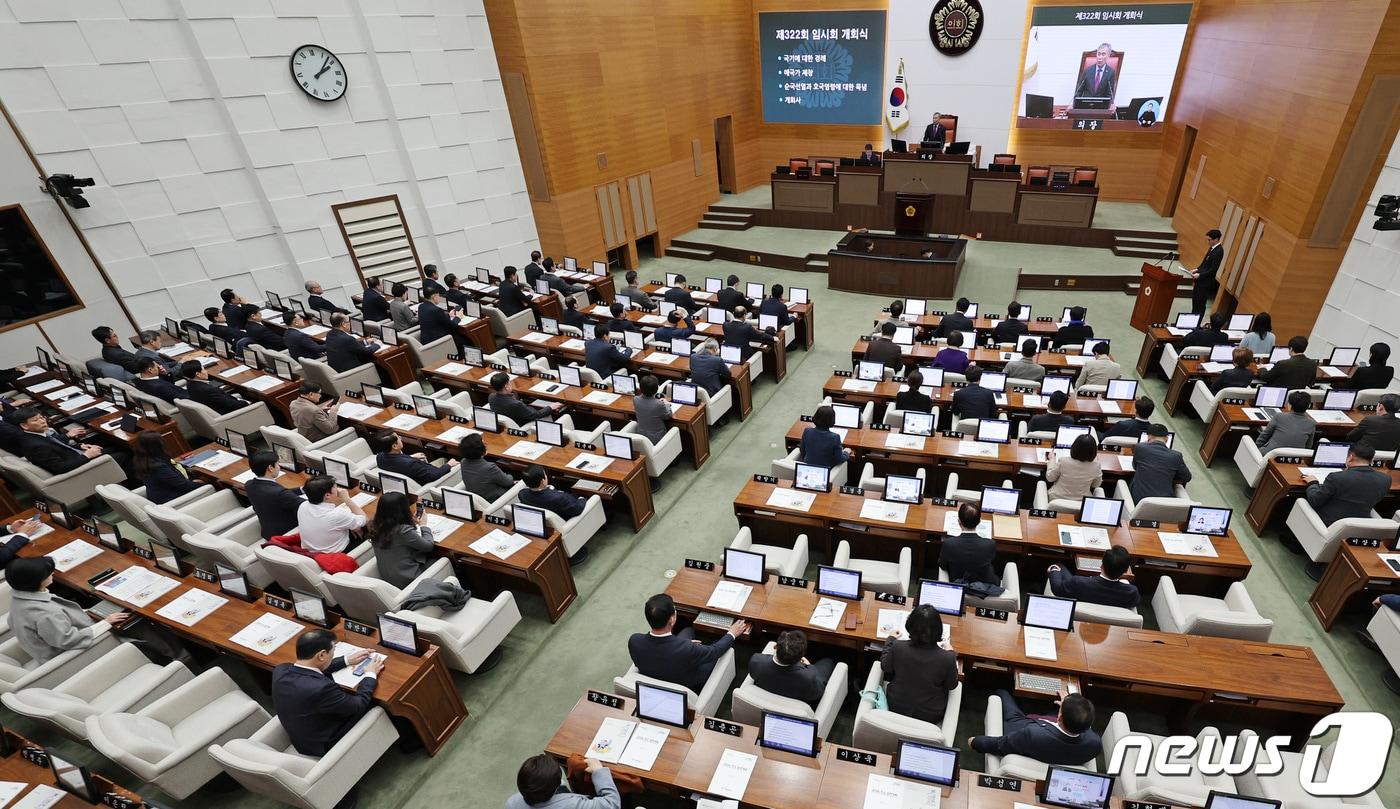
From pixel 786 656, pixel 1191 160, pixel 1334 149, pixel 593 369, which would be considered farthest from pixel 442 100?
pixel 1191 160

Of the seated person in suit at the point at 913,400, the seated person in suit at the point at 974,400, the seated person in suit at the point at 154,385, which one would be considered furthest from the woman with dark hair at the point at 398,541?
the seated person in suit at the point at 974,400

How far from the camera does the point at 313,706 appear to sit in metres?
3.78

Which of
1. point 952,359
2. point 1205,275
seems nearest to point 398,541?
point 952,359

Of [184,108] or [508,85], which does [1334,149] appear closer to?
[508,85]

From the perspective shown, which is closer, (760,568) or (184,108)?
(760,568)

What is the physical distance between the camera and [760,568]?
4.73 m

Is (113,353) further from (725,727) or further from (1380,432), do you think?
(1380,432)

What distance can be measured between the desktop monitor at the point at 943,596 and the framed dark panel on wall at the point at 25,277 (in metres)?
11.4

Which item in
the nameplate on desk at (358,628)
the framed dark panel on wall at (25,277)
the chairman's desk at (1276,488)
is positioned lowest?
the chairman's desk at (1276,488)

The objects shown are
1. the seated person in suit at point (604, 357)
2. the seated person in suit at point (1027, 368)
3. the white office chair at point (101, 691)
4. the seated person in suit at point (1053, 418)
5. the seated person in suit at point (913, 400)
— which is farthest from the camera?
the seated person in suit at point (604, 357)

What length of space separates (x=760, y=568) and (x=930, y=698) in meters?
1.42

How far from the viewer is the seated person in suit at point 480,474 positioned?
5.63 m

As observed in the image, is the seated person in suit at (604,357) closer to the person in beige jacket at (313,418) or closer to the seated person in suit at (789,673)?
the person in beige jacket at (313,418)

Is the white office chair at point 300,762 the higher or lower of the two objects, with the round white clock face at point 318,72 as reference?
lower
